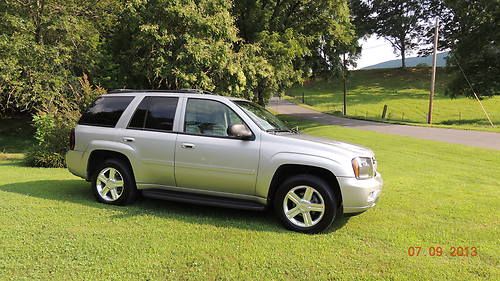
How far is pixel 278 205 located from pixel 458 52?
109ft

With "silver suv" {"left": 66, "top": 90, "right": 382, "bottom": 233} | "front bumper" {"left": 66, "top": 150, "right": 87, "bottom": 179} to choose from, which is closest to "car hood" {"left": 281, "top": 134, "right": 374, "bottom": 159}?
"silver suv" {"left": 66, "top": 90, "right": 382, "bottom": 233}

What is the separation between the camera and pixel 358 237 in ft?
16.1

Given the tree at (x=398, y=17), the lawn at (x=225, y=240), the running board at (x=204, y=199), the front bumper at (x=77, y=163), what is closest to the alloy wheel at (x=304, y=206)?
the lawn at (x=225, y=240)

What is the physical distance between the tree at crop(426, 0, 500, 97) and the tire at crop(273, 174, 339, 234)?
3076 centimetres

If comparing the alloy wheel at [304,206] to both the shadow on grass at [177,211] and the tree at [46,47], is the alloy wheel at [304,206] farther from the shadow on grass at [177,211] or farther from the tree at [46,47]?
the tree at [46,47]

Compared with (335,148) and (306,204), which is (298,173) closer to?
(306,204)

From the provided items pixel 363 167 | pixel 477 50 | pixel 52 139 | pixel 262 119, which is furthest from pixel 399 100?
pixel 363 167

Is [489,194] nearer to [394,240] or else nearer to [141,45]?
[394,240]

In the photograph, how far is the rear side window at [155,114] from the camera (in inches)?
233

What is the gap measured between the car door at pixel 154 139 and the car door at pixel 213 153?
0.18m

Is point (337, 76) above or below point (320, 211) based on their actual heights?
above

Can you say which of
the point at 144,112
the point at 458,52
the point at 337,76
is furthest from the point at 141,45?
the point at 458,52

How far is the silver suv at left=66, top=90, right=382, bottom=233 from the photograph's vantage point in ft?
16.5

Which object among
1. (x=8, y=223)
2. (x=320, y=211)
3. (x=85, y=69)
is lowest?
(x=8, y=223)
